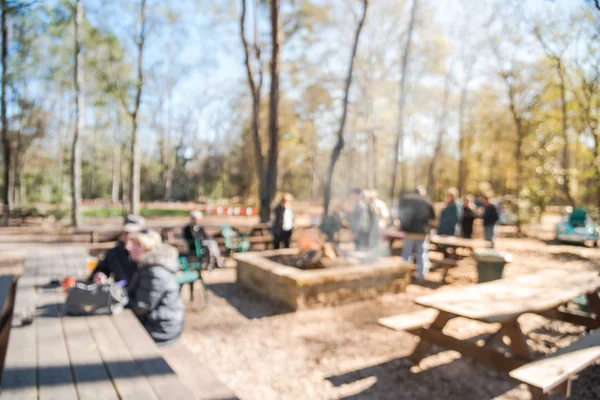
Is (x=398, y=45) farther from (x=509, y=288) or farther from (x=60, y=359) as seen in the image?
(x=60, y=359)

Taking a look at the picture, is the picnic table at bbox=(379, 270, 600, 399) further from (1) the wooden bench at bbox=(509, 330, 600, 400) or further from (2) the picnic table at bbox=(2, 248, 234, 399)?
(2) the picnic table at bbox=(2, 248, 234, 399)

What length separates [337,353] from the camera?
14.7ft

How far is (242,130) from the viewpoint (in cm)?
2714

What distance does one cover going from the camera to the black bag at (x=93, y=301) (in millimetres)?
3062

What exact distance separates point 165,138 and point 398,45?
82.8ft

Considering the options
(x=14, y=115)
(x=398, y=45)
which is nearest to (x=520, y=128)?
(x=398, y=45)

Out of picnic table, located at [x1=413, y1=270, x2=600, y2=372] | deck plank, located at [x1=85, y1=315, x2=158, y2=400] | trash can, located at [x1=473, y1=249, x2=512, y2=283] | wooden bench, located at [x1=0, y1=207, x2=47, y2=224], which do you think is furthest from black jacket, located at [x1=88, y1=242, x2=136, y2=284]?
wooden bench, located at [x1=0, y1=207, x2=47, y2=224]

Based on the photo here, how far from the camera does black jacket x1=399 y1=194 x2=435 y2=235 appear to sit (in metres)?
7.59

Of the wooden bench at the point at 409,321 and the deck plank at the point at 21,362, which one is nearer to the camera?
the deck plank at the point at 21,362

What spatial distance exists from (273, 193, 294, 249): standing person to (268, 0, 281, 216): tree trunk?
263 cm

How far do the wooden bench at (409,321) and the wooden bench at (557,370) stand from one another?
1.16 metres

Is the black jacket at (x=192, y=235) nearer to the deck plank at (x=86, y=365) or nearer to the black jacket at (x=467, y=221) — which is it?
the deck plank at (x=86, y=365)

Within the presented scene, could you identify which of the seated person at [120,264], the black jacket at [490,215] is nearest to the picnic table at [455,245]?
the black jacket at [490,215]

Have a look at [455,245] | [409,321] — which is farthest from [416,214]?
[409,321]
